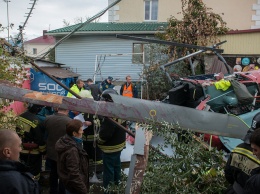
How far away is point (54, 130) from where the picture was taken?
4895 millimetres

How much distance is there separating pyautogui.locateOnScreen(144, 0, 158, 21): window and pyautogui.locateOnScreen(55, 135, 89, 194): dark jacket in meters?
16.6

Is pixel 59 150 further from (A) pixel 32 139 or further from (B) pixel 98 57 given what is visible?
(B) pixel 98 57

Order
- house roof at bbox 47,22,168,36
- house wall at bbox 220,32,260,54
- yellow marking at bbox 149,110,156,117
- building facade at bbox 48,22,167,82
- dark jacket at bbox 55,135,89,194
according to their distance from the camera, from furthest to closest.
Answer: building facade at bbox 48,22,167,82 → house roof at bbox 47,22,168,36 → house wall at bbox 220,32,260,54 → dark jacket at bbox 55,135,89,194 → yellow marking at bbox 149,110,156,117

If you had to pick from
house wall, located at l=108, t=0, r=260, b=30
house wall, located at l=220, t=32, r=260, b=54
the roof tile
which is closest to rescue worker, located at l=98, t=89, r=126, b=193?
house wall, located at l=220, t=32, r=260, b=54

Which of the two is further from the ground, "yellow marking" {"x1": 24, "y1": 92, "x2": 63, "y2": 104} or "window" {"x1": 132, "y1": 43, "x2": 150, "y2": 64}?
"window" {"x1": 132, "y1": 43, "x2": 150, "y2": 64}

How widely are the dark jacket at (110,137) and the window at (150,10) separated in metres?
15.7

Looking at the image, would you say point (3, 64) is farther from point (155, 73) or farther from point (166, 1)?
point (166, 1)

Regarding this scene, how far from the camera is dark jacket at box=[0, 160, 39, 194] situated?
2225 mm

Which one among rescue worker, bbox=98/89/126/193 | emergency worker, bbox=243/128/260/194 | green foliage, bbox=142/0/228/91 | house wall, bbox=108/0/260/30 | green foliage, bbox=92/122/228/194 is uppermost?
house wall, bbox=108/0/260/30

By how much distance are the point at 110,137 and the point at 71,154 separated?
98 cm

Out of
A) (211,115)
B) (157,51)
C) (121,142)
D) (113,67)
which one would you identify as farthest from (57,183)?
(113,67)

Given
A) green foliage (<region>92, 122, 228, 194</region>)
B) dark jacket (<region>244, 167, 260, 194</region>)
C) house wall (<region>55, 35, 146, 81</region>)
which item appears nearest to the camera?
dark jacket (<region>244, 167, 260, 194</region>)

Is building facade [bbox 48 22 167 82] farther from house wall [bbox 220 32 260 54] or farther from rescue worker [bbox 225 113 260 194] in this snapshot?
rescue worker [bbox 225 113 260 194]

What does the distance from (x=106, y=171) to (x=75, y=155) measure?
3.72 feet
